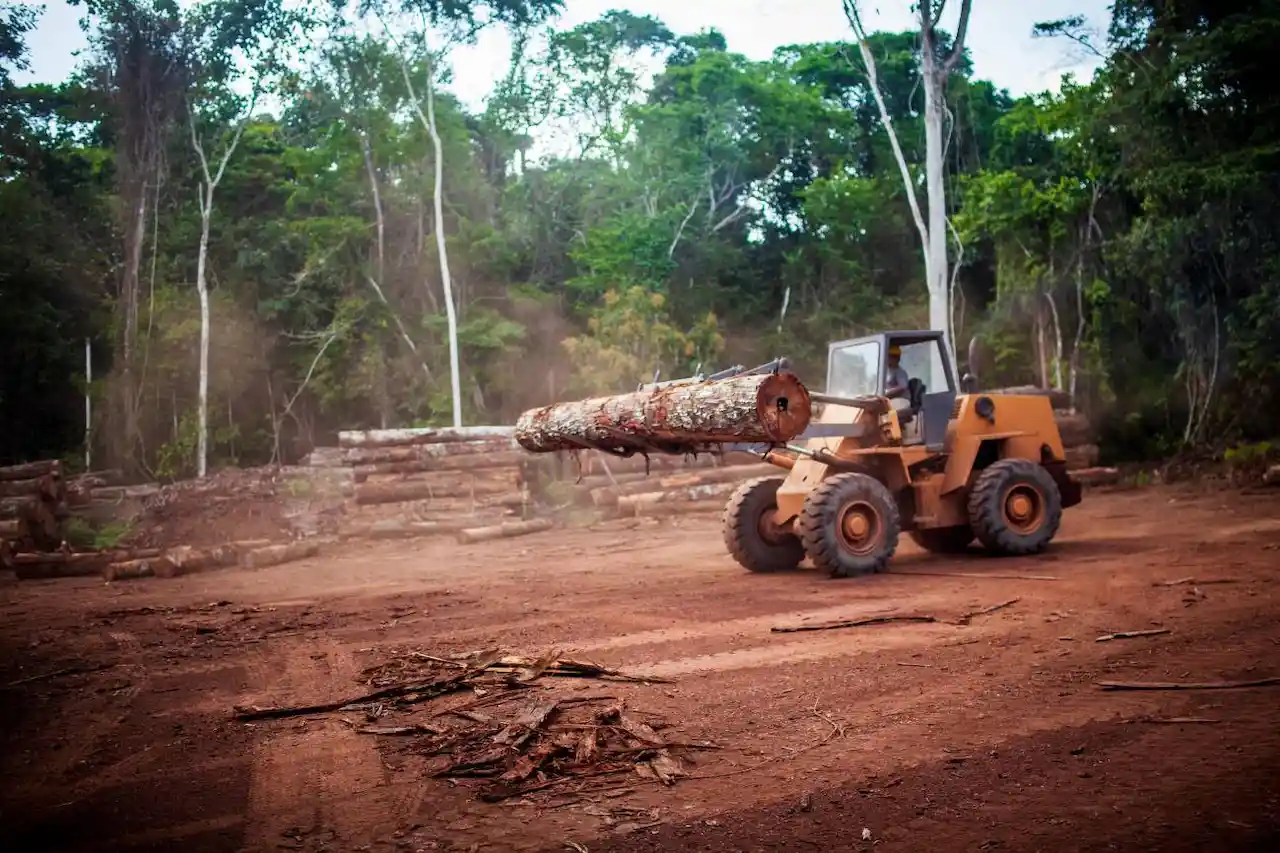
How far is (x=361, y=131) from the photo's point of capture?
108 feet

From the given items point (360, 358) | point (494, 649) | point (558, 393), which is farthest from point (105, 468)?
point (494, 649)

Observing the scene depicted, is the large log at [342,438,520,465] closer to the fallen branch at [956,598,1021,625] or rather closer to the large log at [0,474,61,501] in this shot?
the large log at [0,474,61,501]

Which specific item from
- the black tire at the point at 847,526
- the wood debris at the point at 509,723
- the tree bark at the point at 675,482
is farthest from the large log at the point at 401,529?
the wood debris at the point at 509,723

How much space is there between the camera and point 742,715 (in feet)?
16.6

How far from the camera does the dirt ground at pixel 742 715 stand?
3.70m

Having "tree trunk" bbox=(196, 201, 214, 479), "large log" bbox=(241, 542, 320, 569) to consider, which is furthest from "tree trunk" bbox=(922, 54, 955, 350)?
"tree trunk" bbox=(196, 201, 214, 479)

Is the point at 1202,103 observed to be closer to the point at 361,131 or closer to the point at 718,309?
the point at 718,309

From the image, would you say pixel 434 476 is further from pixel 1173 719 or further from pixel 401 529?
pixel 1173 719

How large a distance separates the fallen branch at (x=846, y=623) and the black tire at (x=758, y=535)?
2824 mm

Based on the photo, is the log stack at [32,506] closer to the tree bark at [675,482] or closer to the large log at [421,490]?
the large log at [421,490]

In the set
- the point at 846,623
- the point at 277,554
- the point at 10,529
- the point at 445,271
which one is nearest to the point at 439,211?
the point at 445,271

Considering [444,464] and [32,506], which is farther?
[444,464]

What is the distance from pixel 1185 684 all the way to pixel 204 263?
105 feet

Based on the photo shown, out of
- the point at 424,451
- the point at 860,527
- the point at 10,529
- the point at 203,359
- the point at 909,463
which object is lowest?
the point at 10,529
